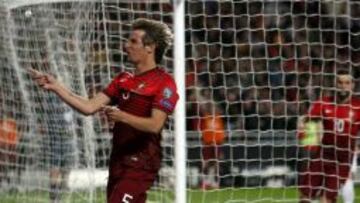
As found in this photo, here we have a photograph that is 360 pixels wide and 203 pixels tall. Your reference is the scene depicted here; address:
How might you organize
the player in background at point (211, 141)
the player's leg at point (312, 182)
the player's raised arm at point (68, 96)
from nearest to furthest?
the player's raised arm at point (68, 96), the player's leg at point (312, 182), the player in background at point (211, 141)

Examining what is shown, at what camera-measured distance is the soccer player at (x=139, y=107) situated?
230 inches

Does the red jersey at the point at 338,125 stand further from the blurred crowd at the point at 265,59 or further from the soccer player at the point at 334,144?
the blurred crowd at the point at 265,59

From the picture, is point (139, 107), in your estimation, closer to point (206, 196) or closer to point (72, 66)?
point (72, 66)

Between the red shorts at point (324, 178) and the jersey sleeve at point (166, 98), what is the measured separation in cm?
434

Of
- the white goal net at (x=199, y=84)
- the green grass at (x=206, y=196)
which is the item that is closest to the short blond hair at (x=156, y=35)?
the white goal net at (x=199, y=84)

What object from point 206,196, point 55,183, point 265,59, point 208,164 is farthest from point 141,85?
point 208,164

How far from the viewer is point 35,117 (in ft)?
33.1

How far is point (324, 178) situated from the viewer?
32.7ft

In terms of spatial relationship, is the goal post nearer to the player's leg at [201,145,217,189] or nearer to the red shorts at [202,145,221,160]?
the red shorts at [202,145,221,160]

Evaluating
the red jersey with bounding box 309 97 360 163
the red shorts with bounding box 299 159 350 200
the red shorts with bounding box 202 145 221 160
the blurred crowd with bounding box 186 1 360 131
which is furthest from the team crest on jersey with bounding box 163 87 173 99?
the red shorts with bounding box 202 145 221 160

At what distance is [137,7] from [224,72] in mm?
1699

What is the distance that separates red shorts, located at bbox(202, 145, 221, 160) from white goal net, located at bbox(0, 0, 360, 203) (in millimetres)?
30

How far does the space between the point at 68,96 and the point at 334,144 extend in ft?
15.4

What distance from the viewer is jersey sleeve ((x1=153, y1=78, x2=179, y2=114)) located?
5.77 m
